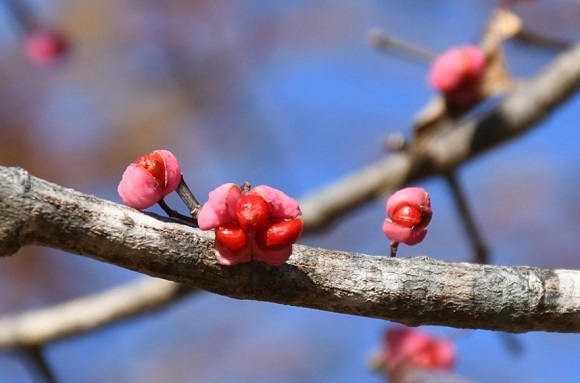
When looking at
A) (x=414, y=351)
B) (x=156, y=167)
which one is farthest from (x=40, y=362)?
(x=156, y=167)

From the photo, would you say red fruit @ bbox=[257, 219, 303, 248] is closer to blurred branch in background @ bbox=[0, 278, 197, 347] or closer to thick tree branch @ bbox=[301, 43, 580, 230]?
blurred branch in background @ bbox=[0, 278, 197, 347]

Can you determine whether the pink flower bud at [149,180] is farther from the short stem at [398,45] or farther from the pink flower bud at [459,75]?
the pink flower bud at [459,75]

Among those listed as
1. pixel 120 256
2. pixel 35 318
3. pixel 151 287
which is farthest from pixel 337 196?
pixel 120 256

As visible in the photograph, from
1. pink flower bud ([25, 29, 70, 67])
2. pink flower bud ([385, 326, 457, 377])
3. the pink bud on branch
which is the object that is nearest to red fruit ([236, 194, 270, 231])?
the pink bud on branch

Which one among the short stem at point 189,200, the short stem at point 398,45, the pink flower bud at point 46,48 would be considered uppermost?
the pink flower bud at point 46,48

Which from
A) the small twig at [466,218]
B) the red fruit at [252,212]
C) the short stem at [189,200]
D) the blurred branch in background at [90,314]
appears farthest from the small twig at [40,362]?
the red fruit at [252,212]

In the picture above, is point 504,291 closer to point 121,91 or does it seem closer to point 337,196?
point 337,196
